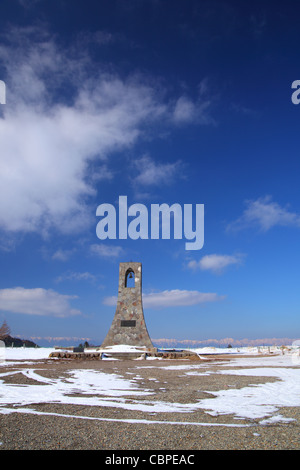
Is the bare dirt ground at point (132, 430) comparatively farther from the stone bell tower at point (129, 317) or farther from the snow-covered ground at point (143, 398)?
the stone bell tower at point (129, 317)

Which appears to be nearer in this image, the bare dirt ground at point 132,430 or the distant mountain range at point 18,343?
the bare dirt ground at point 132,430


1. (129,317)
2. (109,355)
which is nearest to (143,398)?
(109,355)

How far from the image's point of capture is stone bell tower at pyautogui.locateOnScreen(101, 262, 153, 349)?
32.7 metres

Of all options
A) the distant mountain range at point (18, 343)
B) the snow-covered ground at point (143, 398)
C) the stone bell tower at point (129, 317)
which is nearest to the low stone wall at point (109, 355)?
the stone bell tower at point (129, 317)

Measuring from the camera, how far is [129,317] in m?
33.5

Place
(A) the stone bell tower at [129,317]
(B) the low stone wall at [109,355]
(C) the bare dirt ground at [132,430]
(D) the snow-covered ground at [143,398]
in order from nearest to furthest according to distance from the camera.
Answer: (C) the bare dirt ground at [132,430]
(D) the snow-covered ground at [143,398]
(B) the low stone wall at [109,355]
(A) the stone bell tower at [129,317]

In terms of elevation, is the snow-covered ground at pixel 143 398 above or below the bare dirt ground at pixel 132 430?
below

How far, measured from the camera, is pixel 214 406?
277 inches

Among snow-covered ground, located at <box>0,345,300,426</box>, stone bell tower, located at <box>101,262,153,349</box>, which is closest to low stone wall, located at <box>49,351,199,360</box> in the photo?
stone bell tower, located at <box>101,262,153,349</box>

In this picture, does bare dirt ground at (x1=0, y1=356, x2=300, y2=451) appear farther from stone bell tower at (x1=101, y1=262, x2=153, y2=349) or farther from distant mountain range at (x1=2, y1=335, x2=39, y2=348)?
distant mountain range at (x1=2, y1=335, x2=39, y2=348)

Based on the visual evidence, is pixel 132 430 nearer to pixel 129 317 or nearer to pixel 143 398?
pixel 143 398

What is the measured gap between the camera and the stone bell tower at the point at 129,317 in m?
32.7
